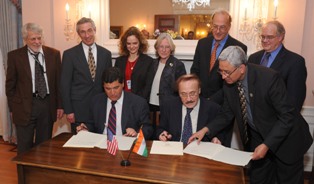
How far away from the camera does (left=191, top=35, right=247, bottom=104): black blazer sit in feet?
9.16

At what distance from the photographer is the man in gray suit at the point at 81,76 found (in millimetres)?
2928

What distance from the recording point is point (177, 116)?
234 cm

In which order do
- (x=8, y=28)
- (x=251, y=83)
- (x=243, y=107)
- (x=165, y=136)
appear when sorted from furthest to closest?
(x=8, y=28), (x=165, y=136), (x=243, y=107), (x=251, y=83)

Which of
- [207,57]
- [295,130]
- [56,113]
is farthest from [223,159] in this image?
[56,113]

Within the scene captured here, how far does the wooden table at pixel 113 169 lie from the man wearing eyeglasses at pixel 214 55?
96cm

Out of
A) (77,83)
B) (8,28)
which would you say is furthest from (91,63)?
(8,28)

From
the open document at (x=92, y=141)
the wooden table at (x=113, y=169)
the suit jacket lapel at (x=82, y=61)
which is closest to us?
the wooden table at (x=113, y=169)

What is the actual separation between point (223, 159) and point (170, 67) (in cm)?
136

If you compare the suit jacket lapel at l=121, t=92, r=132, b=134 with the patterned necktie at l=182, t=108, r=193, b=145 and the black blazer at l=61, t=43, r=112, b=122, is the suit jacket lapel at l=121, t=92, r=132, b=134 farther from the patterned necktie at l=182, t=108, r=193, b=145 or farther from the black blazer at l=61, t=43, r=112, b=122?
the black blazer at l=61, t=43, r=112, b=122

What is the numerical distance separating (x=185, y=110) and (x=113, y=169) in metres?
0.85

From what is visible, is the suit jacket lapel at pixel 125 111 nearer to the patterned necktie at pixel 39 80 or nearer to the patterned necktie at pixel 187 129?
the patterned necktie at pixel 187 129

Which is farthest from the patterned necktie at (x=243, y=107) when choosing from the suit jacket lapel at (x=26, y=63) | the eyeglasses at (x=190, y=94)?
the suit jacket lapel at (x=26, y=63)

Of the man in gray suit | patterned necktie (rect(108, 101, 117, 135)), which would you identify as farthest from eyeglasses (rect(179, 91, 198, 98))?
the man in gray suit

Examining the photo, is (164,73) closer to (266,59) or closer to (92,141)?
(266,59)
